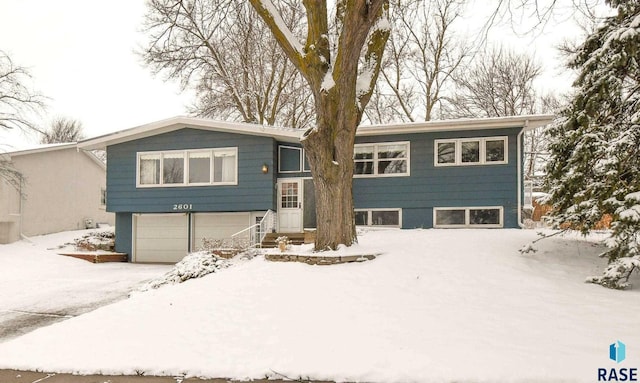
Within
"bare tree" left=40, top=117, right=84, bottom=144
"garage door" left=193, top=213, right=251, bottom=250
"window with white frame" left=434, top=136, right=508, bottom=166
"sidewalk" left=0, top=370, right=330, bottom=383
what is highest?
"bare tree" left=40, top=117, right=84, bottom=144

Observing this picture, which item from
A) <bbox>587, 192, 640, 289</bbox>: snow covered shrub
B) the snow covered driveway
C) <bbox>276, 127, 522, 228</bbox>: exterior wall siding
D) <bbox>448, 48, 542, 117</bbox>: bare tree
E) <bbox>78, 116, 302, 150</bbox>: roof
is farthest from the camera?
<bbox>448, 48, 542, 117</bbox>: bare tree

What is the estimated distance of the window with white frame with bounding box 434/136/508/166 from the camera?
14.1 meters

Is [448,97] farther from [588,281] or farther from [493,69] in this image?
[588,281]

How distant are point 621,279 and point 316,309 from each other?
517cm

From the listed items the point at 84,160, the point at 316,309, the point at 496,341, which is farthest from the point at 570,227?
the point at 84,160

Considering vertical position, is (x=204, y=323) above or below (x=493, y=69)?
below

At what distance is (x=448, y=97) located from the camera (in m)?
26.7

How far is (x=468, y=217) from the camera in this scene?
46.4 ft

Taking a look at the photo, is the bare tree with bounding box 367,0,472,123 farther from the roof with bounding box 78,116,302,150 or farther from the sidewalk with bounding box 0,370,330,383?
the sidewalk with bounding box 0,370,330,383

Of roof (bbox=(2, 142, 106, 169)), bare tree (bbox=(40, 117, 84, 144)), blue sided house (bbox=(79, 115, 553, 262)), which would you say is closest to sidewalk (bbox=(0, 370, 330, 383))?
blue sided house (bbox=(79, 115, 553, 262))

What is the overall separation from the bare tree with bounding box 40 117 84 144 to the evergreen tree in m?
44.0

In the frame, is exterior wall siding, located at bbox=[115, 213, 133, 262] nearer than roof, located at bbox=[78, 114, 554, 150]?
No

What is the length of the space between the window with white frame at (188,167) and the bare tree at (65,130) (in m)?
30.8

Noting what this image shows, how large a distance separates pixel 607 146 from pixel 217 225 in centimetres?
1261
